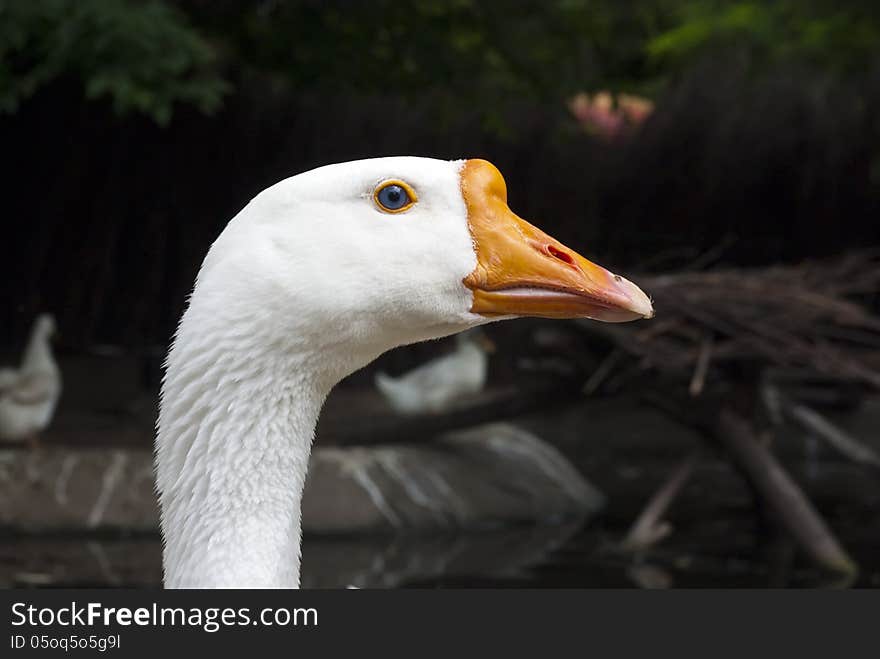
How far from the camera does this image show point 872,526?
876 centimetres

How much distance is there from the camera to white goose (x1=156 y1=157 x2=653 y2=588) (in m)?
2.56

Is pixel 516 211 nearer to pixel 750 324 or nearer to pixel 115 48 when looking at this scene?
pixel 750 324

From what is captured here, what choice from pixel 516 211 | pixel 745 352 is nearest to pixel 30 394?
pixel 516 211

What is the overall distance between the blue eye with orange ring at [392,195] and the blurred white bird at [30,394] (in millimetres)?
6131

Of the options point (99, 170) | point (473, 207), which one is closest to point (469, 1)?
point (99, 170)

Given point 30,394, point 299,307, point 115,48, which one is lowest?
point 299,307

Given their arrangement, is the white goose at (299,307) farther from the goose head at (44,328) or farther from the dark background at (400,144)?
the goose head at (44,328)

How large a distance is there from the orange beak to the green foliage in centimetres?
477

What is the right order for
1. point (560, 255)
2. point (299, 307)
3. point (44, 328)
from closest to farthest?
1. point (299, 307)
2. point (560, 255)
3. point (44, 328)

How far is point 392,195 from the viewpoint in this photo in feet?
8.55

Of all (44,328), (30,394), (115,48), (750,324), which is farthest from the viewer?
(44,328)

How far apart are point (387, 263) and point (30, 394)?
20.5 ft

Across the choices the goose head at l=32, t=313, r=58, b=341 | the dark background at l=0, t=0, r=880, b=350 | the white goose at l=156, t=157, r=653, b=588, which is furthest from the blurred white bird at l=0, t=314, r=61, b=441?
the white goose at l=156, t=157, r=653, b=588

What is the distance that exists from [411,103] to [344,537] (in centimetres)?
355
